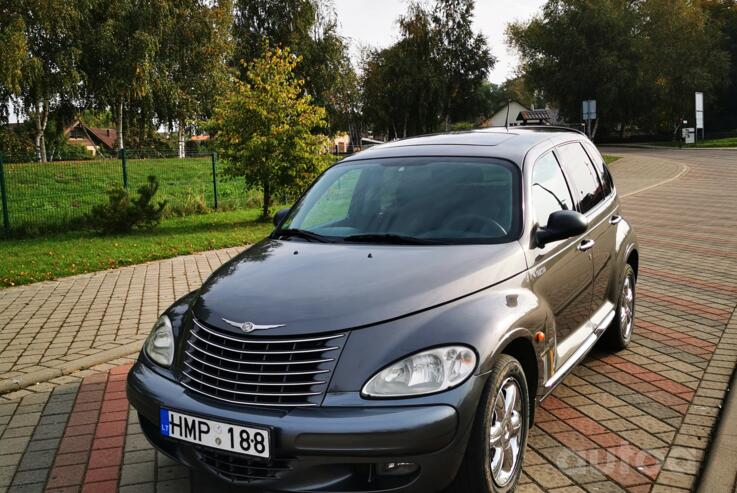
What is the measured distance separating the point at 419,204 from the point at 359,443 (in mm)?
1731

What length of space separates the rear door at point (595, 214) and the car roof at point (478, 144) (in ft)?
0.61

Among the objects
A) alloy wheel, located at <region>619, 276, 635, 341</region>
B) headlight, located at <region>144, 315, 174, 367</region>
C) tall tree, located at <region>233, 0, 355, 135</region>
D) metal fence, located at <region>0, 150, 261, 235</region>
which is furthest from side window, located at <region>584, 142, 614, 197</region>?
tall tree, located at <region>233, 0, 355, 135</region>

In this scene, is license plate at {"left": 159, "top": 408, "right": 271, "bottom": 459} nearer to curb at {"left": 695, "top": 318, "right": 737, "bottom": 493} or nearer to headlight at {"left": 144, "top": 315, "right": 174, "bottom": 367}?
headlight at {"left": 144, "top": 315, "right": 174, "bottom": 367}

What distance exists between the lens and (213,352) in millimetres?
3041

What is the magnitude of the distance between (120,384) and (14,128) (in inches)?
1657

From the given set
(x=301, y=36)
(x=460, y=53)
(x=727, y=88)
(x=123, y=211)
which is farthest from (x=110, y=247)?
(x=727, y=88)

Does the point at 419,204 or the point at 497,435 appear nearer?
the point at 497,435

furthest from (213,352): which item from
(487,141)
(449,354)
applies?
(487,141)

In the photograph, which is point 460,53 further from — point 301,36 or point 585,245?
point 585,245

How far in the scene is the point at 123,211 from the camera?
14.1 m

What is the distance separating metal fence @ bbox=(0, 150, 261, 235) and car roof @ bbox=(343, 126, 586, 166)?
11275mm

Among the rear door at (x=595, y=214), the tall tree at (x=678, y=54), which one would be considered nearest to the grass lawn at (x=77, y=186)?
the rear door at (x=595, y=214)

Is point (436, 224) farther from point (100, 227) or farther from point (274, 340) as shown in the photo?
point (100, 227)

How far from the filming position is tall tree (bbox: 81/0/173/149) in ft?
110
